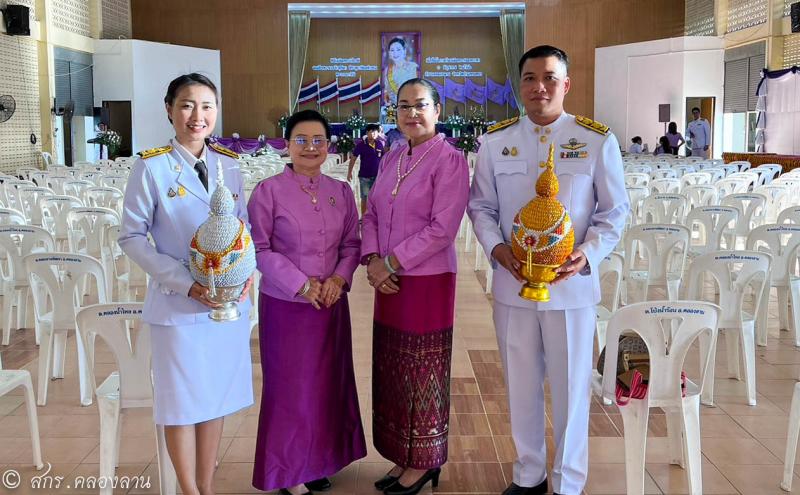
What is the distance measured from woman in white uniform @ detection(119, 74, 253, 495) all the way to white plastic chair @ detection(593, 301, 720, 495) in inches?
53.9

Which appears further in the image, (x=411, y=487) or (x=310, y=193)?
(x=411, y=487)

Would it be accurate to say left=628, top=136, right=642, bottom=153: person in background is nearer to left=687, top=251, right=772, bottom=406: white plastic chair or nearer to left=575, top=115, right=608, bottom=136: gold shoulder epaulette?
left=687, top=251, right=772, bottom=406: white plastic chair

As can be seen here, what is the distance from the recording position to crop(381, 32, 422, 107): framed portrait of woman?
24.7m

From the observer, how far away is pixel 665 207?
7.39 meters

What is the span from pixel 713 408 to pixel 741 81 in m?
16.0

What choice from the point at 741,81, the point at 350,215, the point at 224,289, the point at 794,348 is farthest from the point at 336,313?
the point at 741,81

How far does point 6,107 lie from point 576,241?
14.6m

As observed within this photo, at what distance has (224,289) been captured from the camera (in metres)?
2.40

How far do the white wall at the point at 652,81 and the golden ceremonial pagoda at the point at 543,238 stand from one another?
18.1m

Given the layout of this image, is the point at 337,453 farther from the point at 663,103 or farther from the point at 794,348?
the point at 663,103

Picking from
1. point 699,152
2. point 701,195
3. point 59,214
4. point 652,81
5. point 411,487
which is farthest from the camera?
point 652,81

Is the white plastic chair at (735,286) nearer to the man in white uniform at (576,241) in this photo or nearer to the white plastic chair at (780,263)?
the white plastic chair at (780,263)

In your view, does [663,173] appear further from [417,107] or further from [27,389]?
[27,389]

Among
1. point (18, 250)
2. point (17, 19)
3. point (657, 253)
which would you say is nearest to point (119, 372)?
point (18, 250)
